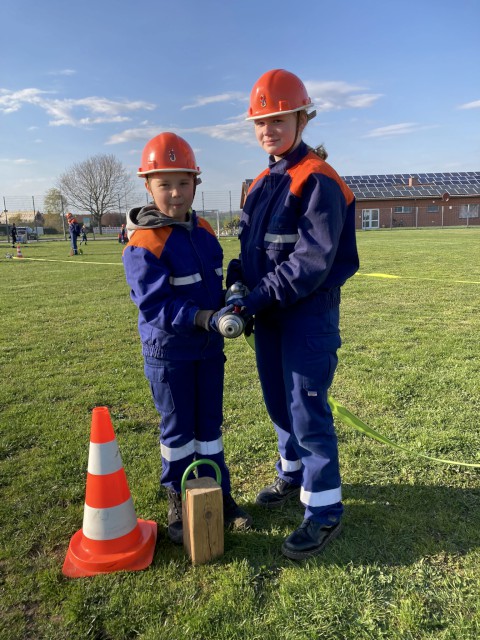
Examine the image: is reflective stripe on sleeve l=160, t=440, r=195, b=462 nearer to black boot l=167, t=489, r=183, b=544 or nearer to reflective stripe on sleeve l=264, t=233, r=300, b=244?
black boot l=167, t=489, r=183, b=544

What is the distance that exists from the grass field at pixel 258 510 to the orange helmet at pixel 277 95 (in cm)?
226

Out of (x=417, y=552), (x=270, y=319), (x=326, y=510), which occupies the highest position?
(x=270, y=319)

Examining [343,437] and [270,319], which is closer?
[270,319]

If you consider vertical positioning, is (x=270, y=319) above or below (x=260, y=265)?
below

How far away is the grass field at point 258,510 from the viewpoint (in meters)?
2.17

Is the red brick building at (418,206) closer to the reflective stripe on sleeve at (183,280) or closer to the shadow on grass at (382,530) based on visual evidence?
the shadow on grass at (382,530)

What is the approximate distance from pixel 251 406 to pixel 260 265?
211cm

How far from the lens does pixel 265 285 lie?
8.04 feet

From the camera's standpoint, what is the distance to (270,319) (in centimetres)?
274

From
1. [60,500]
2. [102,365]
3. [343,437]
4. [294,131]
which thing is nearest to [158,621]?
[60,500]

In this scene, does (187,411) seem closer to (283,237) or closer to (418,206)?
(283,237)

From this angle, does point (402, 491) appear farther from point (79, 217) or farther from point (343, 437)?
point (79, 217)

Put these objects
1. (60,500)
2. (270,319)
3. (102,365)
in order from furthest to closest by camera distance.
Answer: (102,365) → (60,500) → (270,319)

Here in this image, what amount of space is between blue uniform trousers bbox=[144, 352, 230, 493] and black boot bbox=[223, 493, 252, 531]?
7cm
